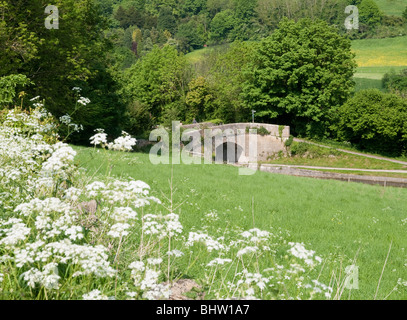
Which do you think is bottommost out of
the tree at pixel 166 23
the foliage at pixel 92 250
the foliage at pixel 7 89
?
the foliage at pixel 92 250

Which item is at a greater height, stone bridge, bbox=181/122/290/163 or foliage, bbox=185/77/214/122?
foliage, bbox=185/77/214/122

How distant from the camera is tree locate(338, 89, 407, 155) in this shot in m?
40.1

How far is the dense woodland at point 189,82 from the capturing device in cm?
2066

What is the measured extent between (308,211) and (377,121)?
101ft

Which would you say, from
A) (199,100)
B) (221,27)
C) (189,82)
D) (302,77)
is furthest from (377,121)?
(221,27)

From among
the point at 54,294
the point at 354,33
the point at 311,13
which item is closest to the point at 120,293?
the point at 54,294

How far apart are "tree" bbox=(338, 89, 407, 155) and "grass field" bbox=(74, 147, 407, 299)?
20709 millimetres

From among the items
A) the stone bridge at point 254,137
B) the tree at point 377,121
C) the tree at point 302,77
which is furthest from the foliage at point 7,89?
the tree at point 377,121

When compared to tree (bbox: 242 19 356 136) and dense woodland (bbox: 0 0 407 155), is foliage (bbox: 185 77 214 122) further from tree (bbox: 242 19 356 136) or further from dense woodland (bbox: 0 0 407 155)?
tree (bbox: 242 19 356 136)

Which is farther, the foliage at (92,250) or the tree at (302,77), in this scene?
the tree at (302,77)

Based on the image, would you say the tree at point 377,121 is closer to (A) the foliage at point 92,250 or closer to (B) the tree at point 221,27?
(A) the foliage at point 92,250

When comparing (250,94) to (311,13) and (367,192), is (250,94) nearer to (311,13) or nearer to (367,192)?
(367,192)

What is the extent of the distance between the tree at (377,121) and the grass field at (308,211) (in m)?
20.7

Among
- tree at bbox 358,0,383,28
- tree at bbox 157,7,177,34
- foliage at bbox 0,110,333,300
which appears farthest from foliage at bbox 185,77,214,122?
tree at bbox 157,7,177,34
